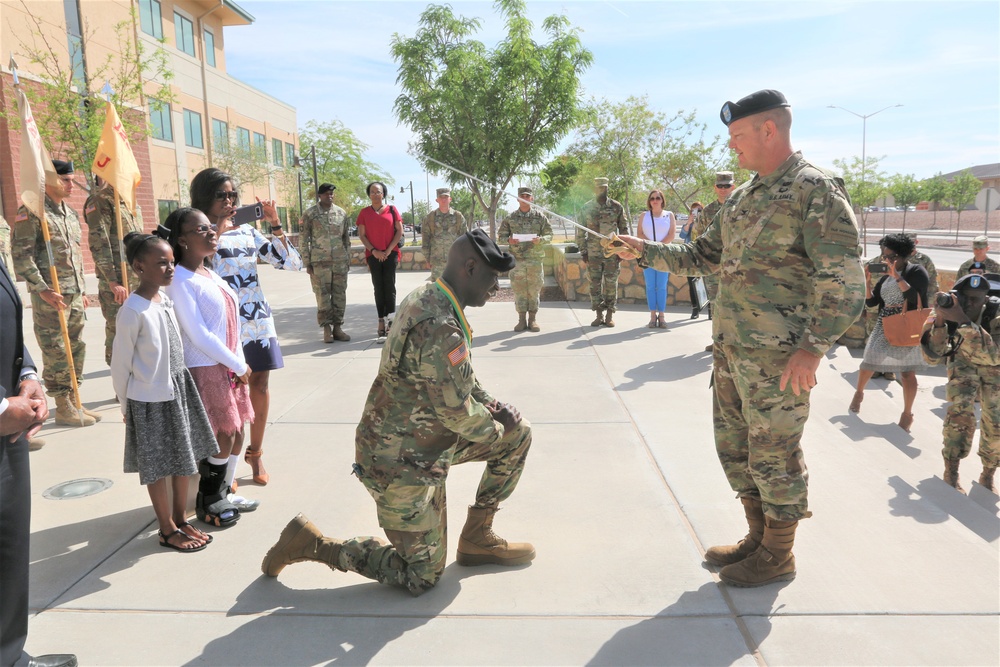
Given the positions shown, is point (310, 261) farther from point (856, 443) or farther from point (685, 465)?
point (856, 443)

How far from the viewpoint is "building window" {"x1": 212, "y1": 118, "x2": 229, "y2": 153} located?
112ft

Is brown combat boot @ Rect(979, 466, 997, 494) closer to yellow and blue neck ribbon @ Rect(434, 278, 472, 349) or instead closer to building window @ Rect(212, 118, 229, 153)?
yellow and blue neck ribbon @ Rect(434, 278, 472, 349)

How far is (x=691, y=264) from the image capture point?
3666mm

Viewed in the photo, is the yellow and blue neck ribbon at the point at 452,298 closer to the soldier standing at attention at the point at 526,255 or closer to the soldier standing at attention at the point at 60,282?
the soldier standing at attention at the point at 60,282

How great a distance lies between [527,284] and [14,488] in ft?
25.5

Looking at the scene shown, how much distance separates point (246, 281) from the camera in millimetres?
4211

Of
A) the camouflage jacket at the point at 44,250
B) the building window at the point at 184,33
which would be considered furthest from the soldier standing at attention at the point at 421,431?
the building window at the point at 184,33

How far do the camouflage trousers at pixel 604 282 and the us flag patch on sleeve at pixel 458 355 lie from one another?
7422 mm

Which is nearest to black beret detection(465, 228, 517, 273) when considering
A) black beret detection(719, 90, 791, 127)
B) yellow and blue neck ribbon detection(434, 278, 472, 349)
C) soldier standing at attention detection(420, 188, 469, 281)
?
yellow and blue neck ribbon detection(434, 278, 472, 349)

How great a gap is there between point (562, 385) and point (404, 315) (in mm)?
4060

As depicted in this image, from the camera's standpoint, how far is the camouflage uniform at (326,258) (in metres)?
9.12

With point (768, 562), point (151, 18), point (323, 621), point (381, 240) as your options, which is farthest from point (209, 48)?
point (768, 562)

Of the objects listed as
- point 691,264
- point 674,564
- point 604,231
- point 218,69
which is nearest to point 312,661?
point 674,564

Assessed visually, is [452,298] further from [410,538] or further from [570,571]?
[570,571]
